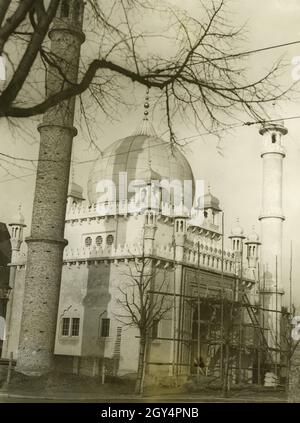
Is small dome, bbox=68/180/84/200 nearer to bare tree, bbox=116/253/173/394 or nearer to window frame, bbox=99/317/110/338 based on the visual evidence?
bare tree, bbox=116/253/173/394

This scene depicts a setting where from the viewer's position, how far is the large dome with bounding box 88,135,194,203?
28.2 m

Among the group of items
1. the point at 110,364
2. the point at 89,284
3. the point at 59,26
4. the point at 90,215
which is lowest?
the point at 110,364

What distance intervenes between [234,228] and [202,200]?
83.2 inches

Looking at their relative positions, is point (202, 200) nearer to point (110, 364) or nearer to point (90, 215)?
point (90, 215)

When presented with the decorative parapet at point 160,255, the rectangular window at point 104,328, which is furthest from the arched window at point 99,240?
the rectangular window at point 104,328

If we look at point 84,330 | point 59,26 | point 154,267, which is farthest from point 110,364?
point 59,26

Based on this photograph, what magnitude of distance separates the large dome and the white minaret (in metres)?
3.82

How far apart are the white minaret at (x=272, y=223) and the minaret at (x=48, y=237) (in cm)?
1425

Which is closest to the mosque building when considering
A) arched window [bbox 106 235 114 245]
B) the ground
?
arched window [bbox 106 235 114 245]

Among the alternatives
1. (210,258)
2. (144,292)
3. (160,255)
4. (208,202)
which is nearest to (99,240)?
(160,255)

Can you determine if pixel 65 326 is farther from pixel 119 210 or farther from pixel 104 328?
pixel 119 210

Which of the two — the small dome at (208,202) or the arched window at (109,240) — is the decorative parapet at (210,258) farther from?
the arched window at (109,240)

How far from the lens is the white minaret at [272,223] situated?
28531mm
